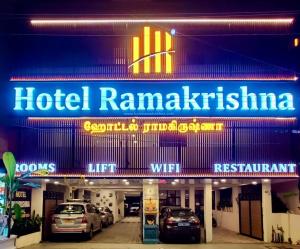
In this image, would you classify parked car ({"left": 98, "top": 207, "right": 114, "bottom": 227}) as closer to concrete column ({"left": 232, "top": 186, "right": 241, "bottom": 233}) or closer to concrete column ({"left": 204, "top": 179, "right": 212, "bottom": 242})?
concrete column ({"left": 232, "top": 186, "right": 241, "bottom": 233})

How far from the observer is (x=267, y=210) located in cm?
1897

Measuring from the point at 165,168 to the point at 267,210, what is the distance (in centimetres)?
442

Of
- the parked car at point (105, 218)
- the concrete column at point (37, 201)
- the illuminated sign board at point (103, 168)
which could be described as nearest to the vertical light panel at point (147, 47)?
the illuminated sign board at point (103, 168)

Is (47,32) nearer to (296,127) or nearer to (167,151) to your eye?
(167,151)

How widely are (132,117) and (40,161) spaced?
395cm

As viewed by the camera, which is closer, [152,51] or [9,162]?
[9,162]

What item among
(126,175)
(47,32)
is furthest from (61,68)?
(126,175)

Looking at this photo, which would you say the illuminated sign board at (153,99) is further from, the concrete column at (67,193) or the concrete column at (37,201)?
the concrete column at (67,193)

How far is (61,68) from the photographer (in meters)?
19.7

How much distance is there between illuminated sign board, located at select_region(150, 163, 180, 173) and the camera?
18312mm

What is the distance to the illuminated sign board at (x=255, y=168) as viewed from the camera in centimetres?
1816

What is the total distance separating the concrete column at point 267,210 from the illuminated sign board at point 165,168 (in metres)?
3.64

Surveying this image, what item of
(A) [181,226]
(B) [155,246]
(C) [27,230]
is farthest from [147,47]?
(C) [27,230]

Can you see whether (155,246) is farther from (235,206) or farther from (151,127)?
(235,206)
